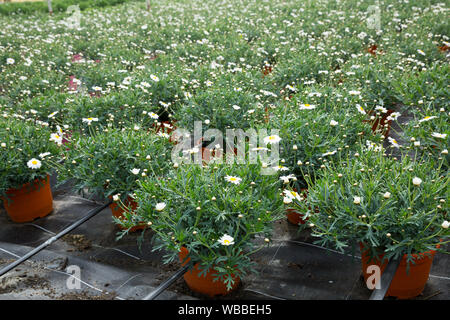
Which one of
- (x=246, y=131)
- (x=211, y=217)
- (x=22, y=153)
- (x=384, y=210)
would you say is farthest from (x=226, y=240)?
(x=22, y=153)

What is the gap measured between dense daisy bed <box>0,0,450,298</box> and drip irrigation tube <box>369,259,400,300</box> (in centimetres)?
8

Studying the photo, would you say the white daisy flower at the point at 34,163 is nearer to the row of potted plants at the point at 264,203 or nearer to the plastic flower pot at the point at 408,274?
the row of potted plants at the point at 264,203

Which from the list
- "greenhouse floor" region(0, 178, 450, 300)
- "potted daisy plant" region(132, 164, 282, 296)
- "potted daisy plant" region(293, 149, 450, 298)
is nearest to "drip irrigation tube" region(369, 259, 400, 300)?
"potted daisy plant" region(293, 149, 450, 298)

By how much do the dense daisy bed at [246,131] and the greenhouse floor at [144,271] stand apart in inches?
4.9

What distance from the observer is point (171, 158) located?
10.8ft

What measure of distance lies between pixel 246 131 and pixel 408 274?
1.74 metres

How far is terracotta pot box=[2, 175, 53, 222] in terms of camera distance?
→ 359 cm

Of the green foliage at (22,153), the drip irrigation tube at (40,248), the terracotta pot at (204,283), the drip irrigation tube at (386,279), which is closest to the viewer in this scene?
the drip irrigation tube at (386,279)

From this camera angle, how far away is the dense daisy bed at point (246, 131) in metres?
2.34

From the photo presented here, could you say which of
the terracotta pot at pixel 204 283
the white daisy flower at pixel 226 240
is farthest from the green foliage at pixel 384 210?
the terracotta pot at pixel 204 283

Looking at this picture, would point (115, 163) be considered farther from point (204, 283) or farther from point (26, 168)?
point (204, 283)

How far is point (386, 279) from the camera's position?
7.25ft
